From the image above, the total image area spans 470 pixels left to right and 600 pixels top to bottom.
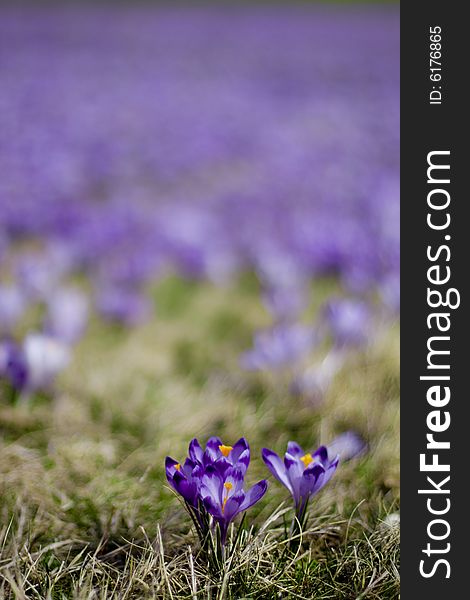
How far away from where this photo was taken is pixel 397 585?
51.9 inches

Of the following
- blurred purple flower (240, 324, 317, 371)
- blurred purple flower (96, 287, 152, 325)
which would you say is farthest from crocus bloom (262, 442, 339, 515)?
blurred purple flower (96, 287, 152, 325)

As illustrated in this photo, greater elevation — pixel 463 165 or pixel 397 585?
pixel 463 165

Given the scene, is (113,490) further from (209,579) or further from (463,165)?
(463,165)

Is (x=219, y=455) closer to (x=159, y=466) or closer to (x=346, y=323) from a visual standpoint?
(x=159, y=466)

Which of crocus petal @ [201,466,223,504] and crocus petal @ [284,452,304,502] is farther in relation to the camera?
crocus petal @ [284,452,304,502]

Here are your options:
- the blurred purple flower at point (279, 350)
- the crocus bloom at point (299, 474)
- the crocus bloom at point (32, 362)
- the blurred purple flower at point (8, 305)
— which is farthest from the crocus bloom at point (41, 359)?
the crocus bloom at point (299, 474)

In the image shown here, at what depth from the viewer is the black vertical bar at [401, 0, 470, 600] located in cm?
140

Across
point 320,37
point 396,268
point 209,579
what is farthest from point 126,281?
point 320,37

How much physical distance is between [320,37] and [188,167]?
9499 mm

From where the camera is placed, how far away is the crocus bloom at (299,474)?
53.3 inches

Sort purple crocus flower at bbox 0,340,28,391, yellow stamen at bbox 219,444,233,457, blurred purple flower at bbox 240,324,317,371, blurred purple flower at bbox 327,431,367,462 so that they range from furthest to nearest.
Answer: blurred purple flower at bbox 240,324,317,371 < purple crocus flower at bbox 0,340,28,391 < blurred purple flower at bbox 327,431,367,462 < yellow stamen at bbox 219,444,233,457

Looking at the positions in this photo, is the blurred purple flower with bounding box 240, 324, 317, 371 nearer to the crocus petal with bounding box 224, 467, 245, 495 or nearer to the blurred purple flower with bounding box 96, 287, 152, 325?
the blurred purple flower with bounding box 96, 287, 152, 325

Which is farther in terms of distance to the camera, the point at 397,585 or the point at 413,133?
the point at 413,133

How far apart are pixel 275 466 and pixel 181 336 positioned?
5.20 feet
